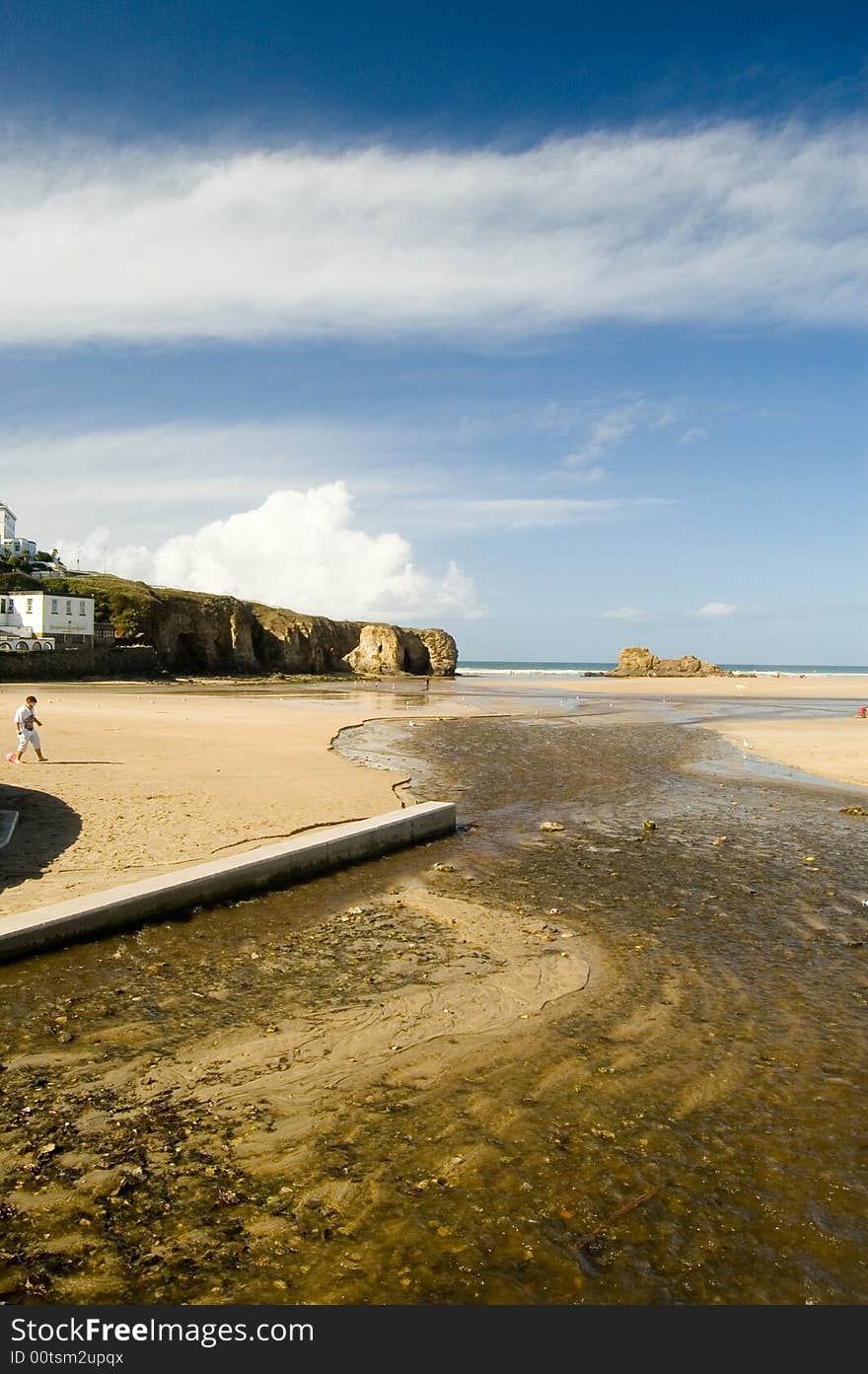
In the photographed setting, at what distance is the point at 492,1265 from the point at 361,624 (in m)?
125

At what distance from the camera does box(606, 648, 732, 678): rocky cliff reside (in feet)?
444

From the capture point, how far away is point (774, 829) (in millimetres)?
14539

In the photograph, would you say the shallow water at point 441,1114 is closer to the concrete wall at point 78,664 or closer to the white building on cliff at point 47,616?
the concrete wall at point 78,664

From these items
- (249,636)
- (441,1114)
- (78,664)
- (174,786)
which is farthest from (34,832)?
(249,636)

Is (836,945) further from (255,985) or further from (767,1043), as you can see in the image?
(255,985)

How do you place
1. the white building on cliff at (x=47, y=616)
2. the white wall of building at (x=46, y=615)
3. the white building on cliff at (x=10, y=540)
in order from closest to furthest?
the white building on cliff at (x=47, y=616)
the white wall of building at (x=46, y=615)
the white building on cliff at (x=10, y=540)

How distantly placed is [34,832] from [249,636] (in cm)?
8806

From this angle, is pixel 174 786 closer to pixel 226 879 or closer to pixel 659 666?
pixel 226 879

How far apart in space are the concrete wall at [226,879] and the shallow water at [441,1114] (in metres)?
0.29

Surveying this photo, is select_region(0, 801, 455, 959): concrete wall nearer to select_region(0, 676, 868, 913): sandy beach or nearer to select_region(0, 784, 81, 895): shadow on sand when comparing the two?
select_region(0, 676, 868, 913): sandy beach

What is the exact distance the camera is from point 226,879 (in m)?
9.70

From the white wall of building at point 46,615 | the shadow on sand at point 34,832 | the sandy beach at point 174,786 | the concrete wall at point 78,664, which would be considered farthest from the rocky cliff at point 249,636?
the shadow on sand at point 34,832

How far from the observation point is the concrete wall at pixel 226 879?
25.7 ft

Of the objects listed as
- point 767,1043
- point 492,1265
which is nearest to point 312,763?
point 767,1043
